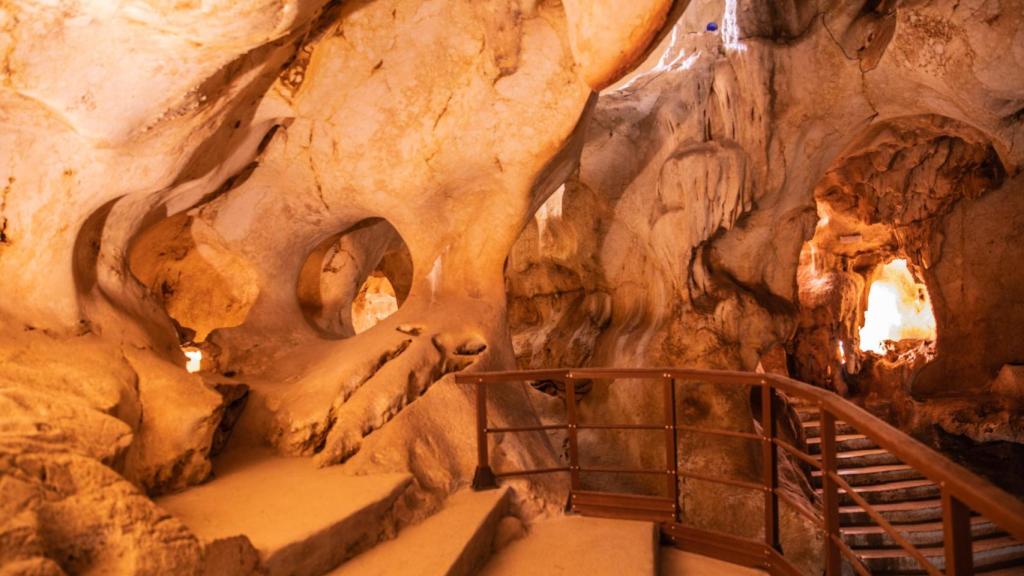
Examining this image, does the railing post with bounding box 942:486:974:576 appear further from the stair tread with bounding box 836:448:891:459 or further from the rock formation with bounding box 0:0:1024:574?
the stair tread with bounding box 836:448:891:459

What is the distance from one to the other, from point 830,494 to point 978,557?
A: 7.88 metres

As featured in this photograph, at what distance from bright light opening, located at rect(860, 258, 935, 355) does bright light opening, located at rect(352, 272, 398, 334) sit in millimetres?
10795

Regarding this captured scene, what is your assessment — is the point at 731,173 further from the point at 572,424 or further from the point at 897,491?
the point at 572,424

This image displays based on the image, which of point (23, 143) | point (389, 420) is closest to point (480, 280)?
point (389, 420)

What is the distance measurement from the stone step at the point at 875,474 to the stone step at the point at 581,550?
292 inches

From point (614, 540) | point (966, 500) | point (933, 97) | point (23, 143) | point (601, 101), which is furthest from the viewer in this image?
point (601, 101)

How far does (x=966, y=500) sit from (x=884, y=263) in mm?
15478

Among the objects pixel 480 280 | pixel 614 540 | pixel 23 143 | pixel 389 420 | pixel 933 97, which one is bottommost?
pixel 614 540

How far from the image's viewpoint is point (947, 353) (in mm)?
11516

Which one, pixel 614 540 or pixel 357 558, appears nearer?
pixel 357 558

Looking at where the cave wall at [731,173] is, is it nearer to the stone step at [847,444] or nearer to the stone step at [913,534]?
the stone step at [913,534]

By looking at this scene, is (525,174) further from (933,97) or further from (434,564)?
(933,97)

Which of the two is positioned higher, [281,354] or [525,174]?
[525,174]

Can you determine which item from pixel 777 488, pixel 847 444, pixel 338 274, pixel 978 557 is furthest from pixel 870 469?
pixel 777 488
